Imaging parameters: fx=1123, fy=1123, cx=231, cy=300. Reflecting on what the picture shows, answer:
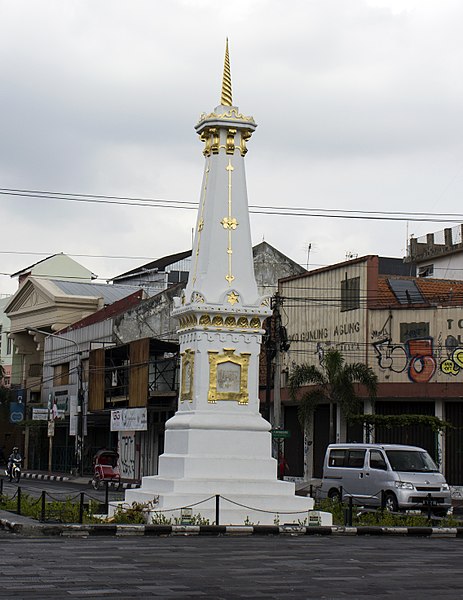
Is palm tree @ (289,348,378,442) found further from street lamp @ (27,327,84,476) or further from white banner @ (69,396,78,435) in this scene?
white banner @ (69,396,78,435)

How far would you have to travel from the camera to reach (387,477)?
3125cm

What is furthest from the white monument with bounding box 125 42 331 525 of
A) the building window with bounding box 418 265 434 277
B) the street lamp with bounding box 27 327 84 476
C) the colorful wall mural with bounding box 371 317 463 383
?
the building window with bounding box 418 265 434 277

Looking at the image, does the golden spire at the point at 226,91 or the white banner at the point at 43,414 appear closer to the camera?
the golden spire at the point at 226,91

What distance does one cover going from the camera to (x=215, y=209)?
82.9 feet

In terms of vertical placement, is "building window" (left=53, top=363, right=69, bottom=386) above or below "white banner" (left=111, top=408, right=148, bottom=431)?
above

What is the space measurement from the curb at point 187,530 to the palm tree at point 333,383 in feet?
62.9

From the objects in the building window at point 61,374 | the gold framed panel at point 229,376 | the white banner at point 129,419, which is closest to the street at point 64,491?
the white banner at point 129,419

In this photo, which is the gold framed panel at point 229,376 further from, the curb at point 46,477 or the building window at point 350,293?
the curb at point 46,477

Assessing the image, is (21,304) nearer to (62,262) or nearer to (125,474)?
(62,262)

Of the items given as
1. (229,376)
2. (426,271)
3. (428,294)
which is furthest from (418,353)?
(426,271)

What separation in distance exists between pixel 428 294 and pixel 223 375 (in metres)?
26.2

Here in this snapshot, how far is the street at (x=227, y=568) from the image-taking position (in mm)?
13977

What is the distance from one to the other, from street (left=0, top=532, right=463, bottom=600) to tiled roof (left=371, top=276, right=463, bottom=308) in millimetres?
24143

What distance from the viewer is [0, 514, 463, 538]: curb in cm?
2275
